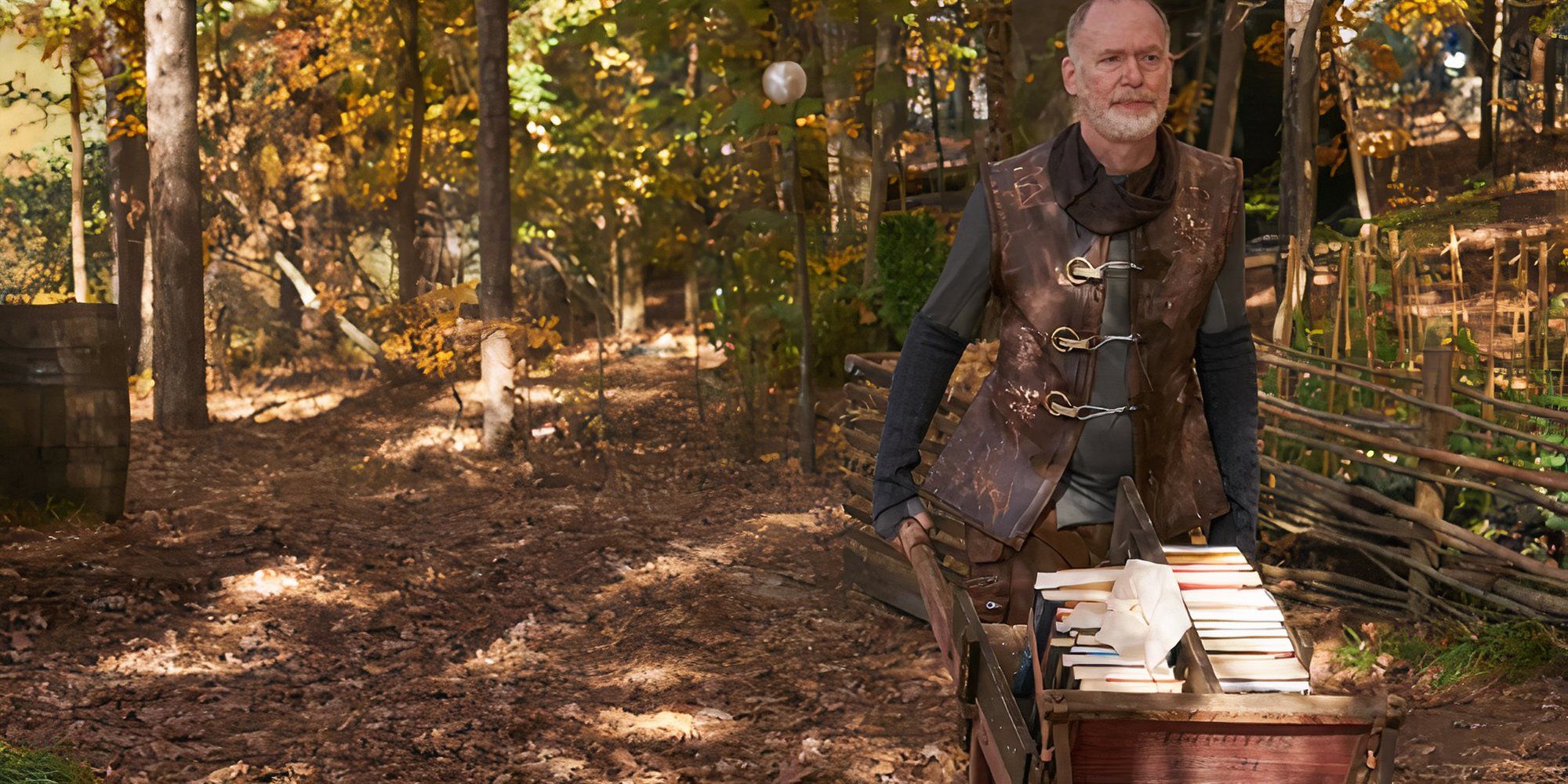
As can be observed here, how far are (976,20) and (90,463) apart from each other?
7.30 m

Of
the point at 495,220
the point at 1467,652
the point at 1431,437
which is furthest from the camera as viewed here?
the point at 495,220

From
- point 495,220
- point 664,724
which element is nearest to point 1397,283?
point 664,724

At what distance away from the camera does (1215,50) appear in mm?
19469

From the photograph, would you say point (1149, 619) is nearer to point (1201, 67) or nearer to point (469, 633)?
Result: point (469, 633)

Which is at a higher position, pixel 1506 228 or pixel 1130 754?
pixel 1506 228

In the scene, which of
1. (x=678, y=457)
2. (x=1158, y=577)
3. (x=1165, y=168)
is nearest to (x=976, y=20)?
(x=678, y=457)

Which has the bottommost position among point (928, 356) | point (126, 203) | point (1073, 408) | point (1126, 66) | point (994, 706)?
point (994, 706)

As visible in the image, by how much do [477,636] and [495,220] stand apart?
4890 mm

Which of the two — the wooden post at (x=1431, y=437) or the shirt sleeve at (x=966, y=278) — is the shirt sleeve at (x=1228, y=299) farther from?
the wooden post at (x=1431, y=437)

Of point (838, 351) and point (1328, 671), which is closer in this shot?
point (1328, 671)

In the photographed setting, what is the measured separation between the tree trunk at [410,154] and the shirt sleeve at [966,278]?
12522 mm

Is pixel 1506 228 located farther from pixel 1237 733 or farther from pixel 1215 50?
pixel 1237 733

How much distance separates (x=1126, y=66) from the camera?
2.86 meters

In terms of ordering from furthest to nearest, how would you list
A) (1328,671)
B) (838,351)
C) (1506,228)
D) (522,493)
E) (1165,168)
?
(1506,228), (838,351), (522,493), (1328,671), (1165,168)
